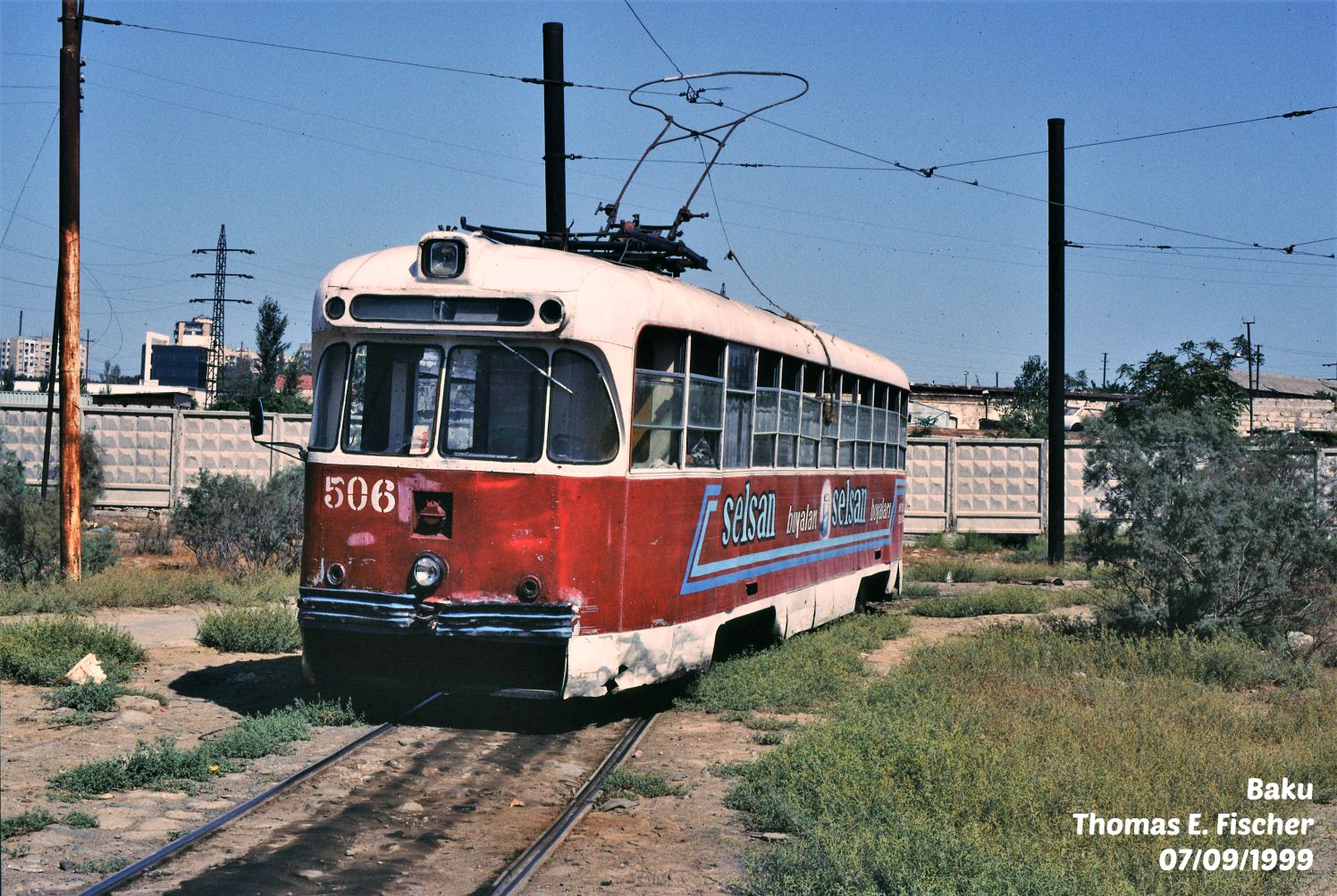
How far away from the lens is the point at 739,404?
11.0 m

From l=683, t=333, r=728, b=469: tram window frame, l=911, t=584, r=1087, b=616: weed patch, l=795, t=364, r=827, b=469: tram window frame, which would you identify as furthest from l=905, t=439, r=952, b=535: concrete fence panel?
l=683, t=333, r=728, b=469: tram window frame

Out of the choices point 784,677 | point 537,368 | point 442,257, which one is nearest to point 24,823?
point 537,368

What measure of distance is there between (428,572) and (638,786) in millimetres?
2066

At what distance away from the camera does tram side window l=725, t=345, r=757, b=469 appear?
10750mm

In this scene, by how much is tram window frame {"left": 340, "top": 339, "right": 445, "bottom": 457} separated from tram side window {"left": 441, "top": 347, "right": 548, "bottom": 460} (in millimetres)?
117

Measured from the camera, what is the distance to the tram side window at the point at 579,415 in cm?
888

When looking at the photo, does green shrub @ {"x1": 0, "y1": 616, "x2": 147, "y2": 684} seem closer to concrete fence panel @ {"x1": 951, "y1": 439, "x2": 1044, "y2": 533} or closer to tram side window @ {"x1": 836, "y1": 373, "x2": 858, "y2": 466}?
tram side window @ {"x1": 836, "y1": 373, "x2": 858, "y2": 466}

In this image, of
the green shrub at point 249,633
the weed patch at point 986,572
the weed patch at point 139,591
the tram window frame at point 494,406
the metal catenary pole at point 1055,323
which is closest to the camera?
the tram window frame at point 494,406

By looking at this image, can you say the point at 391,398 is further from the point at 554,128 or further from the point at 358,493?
the point at 554,128

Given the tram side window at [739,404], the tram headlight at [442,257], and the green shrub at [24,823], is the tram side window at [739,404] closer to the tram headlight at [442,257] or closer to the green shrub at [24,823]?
the tram headlight at [442,257]

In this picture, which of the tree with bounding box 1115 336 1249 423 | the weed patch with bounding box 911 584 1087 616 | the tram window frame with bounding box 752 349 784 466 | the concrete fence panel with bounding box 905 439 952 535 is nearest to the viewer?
the tram window frame with bounding box 752 349 784 466

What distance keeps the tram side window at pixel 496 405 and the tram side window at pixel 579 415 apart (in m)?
0.10

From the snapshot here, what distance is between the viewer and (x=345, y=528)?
902 centimetres

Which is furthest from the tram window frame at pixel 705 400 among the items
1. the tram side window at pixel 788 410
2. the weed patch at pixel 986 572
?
the weed patch at pixel 986 572
